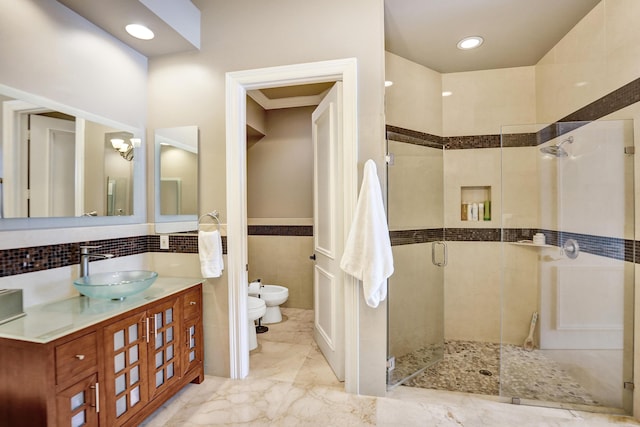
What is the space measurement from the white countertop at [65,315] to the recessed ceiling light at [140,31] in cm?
174

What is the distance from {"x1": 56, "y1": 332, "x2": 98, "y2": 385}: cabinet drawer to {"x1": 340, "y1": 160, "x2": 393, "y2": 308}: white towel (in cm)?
141

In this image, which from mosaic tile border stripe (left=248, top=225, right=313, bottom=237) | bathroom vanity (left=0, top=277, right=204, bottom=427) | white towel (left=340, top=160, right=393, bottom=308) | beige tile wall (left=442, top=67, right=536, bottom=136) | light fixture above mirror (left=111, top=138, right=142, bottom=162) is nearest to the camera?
bathroom vanity (left=0, top=277, right=204, bottom=427)

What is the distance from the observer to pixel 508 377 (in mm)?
2098

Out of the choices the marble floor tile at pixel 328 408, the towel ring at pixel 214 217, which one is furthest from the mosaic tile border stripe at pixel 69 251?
the marble floor tile at pixel 328 408

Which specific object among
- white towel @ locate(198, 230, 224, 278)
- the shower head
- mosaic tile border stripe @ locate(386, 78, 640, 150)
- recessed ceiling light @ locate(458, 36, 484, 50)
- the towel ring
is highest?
recessed ceiling light @ locate(458, 36, 484, 50)

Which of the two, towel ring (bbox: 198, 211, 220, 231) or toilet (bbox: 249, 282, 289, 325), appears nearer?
towel ring (bbox: 198, 211, 220, 231)

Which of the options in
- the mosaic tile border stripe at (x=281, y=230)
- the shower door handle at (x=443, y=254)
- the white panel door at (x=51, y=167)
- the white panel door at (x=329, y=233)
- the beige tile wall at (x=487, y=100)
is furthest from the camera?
the mosaic tile border stripe at (x=281, y=230)

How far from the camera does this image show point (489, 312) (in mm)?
2861

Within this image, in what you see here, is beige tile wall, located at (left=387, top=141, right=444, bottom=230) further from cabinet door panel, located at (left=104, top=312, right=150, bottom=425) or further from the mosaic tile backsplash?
cabinet door panel, located at (left=104, top=312, right=150, bottom=425)

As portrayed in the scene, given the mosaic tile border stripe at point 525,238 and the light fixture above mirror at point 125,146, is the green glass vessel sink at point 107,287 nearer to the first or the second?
the light fixture above mirror at point 125,146

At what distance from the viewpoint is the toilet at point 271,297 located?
317cm

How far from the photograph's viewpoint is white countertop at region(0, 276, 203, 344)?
1.22 meters

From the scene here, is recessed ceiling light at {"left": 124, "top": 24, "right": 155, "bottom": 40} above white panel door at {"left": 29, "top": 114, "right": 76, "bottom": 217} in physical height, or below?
above

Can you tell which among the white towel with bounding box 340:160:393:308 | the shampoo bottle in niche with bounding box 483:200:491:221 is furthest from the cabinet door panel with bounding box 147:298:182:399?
the shampoo bottle in niche with bounding box 483:200:491:221
